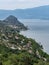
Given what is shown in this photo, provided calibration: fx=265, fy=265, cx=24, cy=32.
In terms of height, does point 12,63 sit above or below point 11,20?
above

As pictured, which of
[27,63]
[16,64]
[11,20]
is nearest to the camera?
[16,64]

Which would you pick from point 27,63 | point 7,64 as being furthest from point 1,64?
point 27,63

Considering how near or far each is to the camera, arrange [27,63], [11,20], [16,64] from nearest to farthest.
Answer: [16,64], [27,63], [11,20]

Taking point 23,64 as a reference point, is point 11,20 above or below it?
below

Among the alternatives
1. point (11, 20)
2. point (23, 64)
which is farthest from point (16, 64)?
point (11, 20)

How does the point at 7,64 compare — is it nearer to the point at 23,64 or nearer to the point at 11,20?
the point at 23,64

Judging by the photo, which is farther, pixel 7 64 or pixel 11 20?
pixel 11 20

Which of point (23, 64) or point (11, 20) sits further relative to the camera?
point (11, 20)

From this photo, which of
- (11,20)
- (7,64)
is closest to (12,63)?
(7,64)
